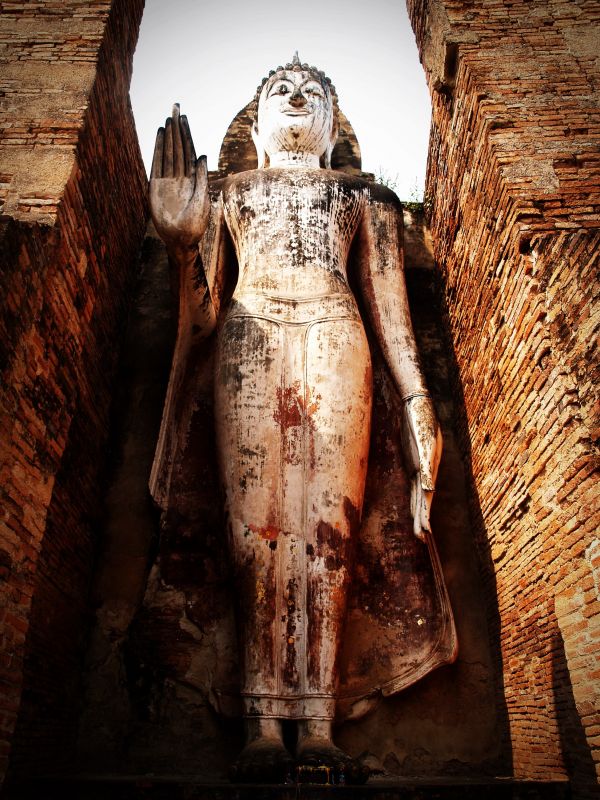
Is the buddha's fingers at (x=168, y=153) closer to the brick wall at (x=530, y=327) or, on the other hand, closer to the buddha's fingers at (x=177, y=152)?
the buddha's fingers at (x=177, y=152)

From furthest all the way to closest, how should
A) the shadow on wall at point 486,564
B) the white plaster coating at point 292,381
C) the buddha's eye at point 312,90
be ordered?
the buddha's eye at point 312,90 < the shadow on wall at point 486,564 < the white plaster coating at point 292,381

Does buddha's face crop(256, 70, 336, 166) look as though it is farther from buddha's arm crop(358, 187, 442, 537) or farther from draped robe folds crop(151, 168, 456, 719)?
buddha's arm crop(358, 187, 442, 537)

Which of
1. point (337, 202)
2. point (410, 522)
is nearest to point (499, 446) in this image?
point (410, 522)

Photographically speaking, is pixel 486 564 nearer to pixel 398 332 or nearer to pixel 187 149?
pixel 398 332

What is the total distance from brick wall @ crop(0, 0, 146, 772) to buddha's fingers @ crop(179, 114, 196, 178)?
0.64 metres

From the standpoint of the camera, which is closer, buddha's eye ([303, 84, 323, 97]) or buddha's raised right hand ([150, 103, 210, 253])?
buddha's raised right hand ([150, 103, 210, 253])

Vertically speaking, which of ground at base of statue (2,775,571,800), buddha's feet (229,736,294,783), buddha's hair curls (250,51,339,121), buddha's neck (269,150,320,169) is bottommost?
ground at base of statue (2,775,571,800)

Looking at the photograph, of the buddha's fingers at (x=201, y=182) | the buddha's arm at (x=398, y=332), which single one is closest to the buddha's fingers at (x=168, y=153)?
the buddha's fingers at (x=201, y=182)

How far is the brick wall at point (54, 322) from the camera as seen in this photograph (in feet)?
10.8

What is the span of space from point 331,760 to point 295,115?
4731 millimetres

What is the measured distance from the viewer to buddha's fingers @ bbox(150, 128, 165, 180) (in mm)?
4062

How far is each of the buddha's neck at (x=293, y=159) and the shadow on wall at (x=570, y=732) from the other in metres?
3.99

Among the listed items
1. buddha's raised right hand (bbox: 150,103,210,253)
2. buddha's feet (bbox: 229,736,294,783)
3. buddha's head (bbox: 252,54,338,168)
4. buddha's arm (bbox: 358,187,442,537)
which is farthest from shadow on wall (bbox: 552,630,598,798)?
buddha's head (bbox: 252,54,338,168)

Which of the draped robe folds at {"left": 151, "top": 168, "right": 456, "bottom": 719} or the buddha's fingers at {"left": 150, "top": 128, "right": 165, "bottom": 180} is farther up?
the buddha's fingers at {"left": 150, "top": 128, "right": 165, "bottom": 180}
